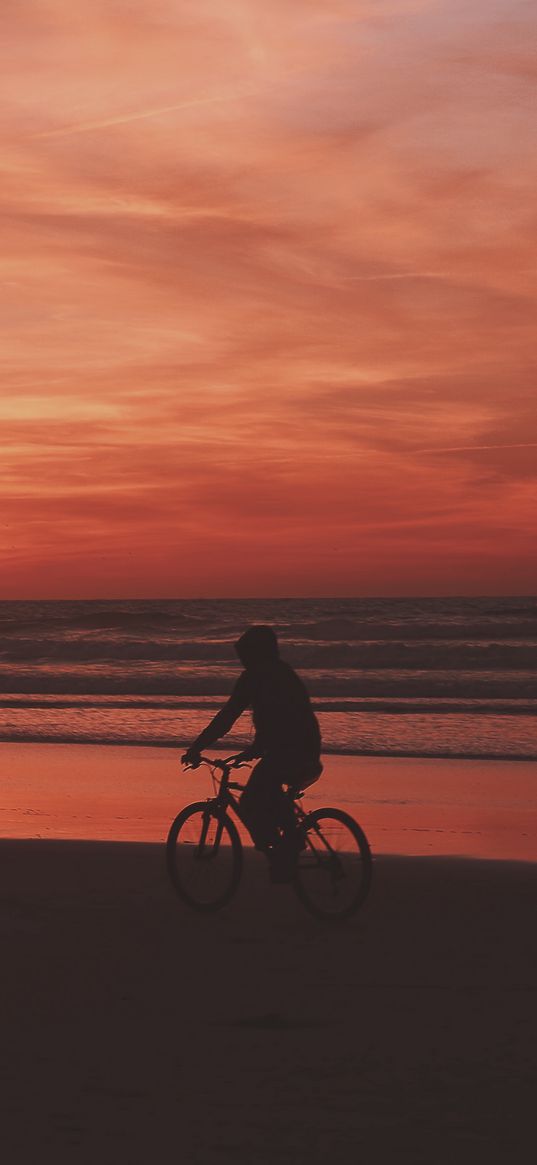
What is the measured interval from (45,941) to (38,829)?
15.1ft

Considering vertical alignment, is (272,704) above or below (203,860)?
above

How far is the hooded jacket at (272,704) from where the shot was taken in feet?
28.1

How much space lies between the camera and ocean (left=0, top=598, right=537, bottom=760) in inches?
890

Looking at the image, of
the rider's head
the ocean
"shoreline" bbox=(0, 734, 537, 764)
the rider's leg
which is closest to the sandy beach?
the rider's leg

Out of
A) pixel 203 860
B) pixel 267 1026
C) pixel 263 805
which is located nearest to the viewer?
pixel 267 1026

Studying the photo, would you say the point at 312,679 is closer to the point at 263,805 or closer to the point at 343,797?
the point at 343,797

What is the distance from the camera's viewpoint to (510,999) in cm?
680

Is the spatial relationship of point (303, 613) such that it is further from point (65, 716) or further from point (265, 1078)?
point (265, 1078)

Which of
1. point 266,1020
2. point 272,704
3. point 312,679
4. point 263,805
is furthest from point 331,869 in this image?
point 312,679

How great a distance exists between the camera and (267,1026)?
6.28m

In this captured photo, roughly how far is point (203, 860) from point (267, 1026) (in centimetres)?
304

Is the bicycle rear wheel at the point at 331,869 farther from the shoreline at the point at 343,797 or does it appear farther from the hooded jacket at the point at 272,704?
the shoreline at the point at 343,797

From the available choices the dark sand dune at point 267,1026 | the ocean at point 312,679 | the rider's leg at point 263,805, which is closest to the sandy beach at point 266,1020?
the dark sand dune at point 267,1026

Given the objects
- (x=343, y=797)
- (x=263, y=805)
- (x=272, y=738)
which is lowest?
(x=343, y=797)
